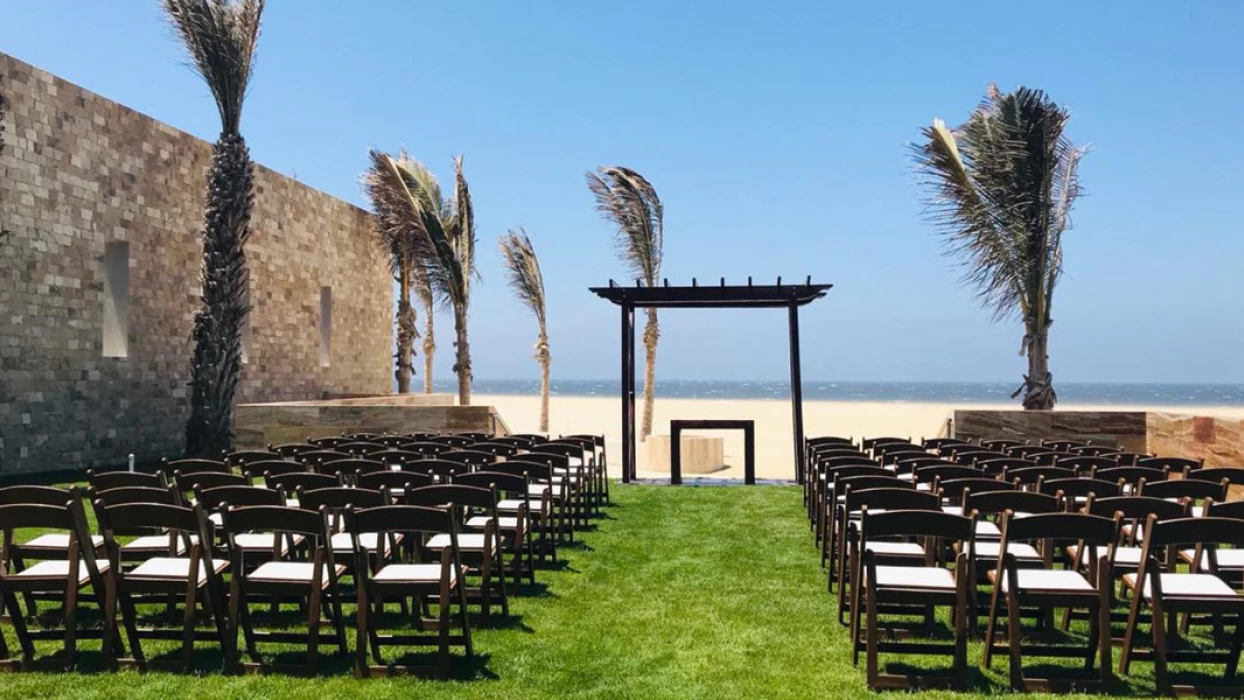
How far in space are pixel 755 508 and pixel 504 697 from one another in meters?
5.80

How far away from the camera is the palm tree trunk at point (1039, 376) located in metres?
13.9

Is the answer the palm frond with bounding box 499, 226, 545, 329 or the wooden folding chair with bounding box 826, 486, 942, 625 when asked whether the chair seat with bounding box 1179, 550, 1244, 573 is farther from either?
the palm frond with bounding box 499, 226, 545, 329

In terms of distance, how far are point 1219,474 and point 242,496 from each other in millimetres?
6343

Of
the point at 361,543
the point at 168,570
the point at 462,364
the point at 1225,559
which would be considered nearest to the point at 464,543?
the point at 361,543

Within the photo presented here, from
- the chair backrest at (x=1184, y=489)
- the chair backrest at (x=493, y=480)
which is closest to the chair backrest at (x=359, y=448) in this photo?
the chair backrest at (x=493, y=480)

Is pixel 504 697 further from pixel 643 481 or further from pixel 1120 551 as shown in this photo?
pixel 643 481

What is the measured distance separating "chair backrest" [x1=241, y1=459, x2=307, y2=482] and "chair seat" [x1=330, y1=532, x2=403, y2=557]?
1.31 meters

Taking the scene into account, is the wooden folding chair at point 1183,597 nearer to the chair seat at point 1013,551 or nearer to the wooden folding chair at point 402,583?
the chair seat at point 1013,551

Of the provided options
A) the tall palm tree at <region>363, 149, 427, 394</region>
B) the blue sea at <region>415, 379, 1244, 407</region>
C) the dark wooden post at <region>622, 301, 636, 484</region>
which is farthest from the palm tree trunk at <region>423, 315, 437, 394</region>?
the blue sea at <region>415, 379, 1244, 407</region>

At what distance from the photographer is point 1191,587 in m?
4.14

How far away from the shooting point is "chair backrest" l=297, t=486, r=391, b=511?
4938 millimetres

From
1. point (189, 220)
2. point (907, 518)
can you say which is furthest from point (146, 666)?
point (189, 220)

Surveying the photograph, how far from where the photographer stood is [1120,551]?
4.98 m

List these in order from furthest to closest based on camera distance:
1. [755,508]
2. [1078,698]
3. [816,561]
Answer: [755,508] < [816,561] < [1078,698]
